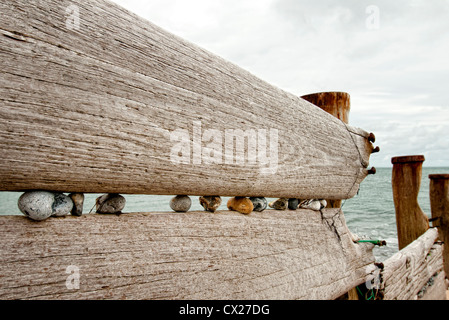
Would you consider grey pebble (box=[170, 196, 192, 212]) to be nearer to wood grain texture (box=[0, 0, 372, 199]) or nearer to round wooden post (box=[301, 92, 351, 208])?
wood grain texture (box=[0, 0, 372, 199])

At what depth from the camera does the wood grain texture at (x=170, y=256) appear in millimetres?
940

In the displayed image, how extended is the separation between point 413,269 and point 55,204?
4076 mm

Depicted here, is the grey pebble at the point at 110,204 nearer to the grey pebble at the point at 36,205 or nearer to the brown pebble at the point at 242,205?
the grey pebble at the point at 36,205

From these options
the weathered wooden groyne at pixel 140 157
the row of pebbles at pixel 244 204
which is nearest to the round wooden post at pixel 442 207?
the row of pebbles at pixel 244 204

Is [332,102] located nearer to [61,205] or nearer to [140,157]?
[140,157]

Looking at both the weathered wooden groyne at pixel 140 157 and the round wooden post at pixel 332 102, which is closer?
the weathered wooden groyne at pixel 140 157

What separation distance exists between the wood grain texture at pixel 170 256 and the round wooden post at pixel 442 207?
430 cm

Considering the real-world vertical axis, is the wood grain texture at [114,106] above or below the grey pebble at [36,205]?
above

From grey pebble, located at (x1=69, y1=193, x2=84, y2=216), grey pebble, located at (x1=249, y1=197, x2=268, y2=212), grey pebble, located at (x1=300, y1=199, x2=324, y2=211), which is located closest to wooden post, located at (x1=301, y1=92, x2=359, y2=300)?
grey pebble, located at (x1=300, y1=199, x2=324, y2=211)

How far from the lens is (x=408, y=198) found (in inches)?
179

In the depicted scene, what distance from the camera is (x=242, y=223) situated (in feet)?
5.11
